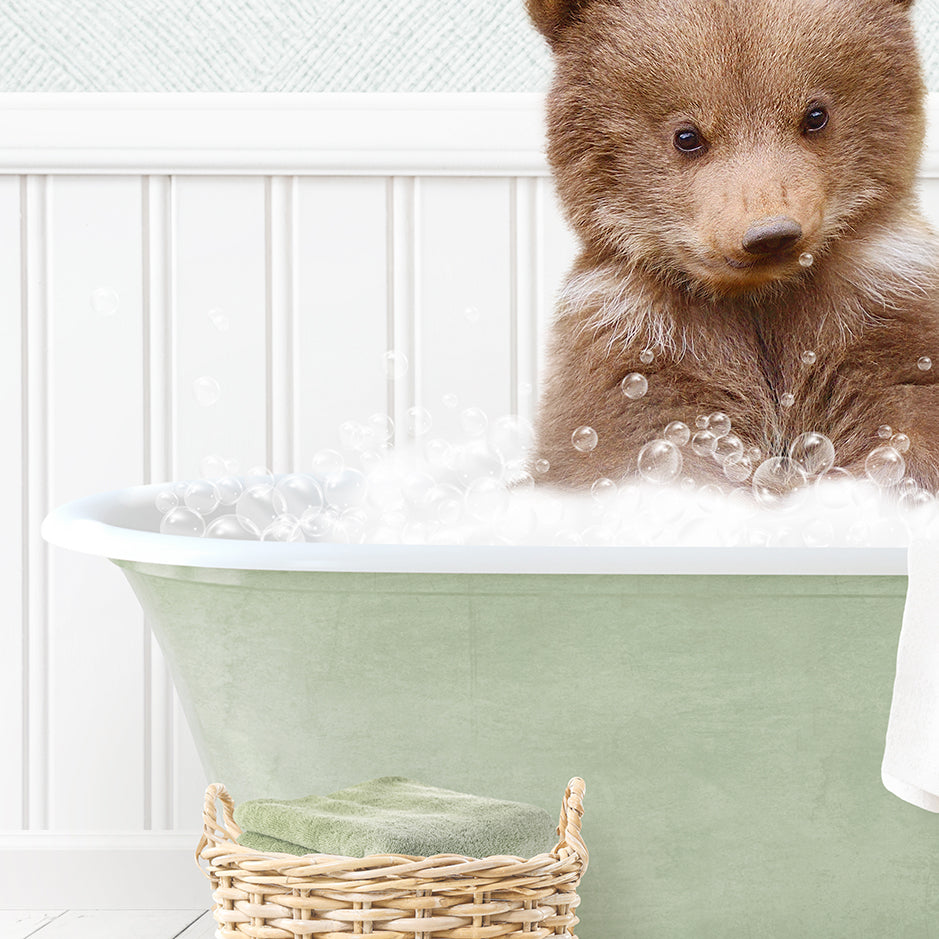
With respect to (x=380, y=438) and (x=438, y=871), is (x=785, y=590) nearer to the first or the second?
(x=438, y=871)

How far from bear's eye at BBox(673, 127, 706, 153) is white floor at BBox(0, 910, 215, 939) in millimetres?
1222

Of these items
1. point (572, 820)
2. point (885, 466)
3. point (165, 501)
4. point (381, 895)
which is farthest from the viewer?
point (165, 501)

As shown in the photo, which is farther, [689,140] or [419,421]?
[419,421]

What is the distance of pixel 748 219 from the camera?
1173 millimetres

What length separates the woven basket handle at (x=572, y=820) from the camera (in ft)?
3.02

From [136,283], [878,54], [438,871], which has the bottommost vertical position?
[438,871]

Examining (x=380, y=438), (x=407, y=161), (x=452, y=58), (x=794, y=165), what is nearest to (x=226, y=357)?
(x=380, y=438)

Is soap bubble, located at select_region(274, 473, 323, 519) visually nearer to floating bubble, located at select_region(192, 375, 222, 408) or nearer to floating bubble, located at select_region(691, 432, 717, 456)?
floating bubble, located at select_region(192, 375, 222, 408)

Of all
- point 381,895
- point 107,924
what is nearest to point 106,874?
point 107,924

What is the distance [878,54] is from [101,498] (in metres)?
1.07

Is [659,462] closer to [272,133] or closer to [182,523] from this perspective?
[182,523]

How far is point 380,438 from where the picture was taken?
165 centimetres

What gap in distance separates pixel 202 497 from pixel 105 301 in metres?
0.44

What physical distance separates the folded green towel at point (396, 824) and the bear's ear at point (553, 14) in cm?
92
